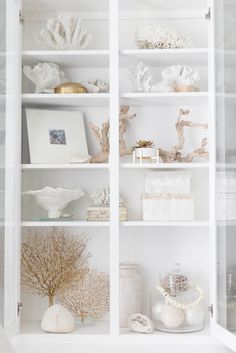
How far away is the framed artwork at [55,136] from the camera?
2.72 meters

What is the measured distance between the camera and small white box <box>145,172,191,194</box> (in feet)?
8.78

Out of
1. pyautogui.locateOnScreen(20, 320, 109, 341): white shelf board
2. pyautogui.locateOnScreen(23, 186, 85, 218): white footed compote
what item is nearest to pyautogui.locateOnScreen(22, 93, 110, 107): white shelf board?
pyautogui.locateOnScreen(23, 186, 85, 218): white footed compote

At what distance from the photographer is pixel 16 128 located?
2.55m

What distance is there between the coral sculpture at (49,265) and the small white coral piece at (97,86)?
2.42 feet

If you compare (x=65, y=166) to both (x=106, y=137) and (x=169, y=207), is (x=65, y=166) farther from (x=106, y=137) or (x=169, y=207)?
(x=169, y=207)

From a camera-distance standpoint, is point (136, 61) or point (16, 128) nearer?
point (16, 128)

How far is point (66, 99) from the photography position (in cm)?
269

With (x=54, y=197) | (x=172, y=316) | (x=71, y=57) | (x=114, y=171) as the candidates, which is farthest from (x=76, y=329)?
(x=71, y=57)

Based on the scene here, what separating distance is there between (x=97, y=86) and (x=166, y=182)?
0.58m

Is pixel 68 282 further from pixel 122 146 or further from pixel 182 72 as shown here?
pixel 182 72

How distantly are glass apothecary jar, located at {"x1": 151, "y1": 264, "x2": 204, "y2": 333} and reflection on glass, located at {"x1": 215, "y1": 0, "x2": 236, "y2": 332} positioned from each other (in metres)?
0.19

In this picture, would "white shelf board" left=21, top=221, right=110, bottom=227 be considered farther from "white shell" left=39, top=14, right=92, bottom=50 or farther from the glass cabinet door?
"white shell" left=39, top=14, right=92, bottom=50

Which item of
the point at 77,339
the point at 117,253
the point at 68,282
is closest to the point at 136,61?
the point at 117,253

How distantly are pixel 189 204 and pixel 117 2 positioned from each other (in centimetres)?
100
